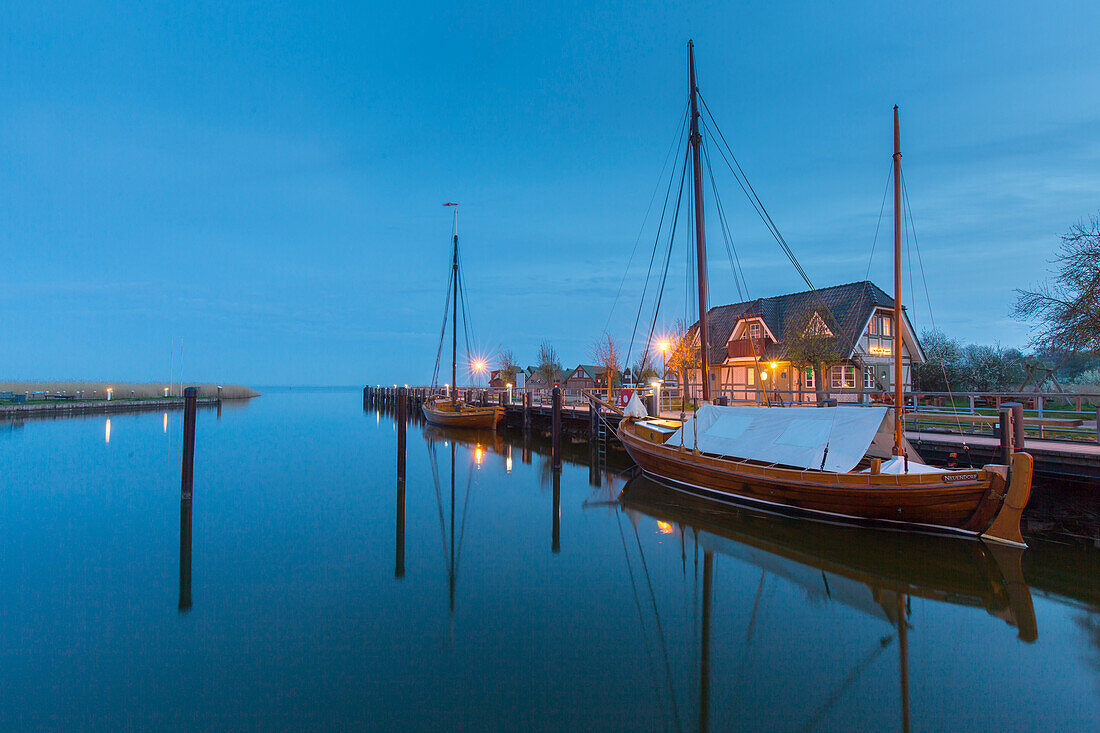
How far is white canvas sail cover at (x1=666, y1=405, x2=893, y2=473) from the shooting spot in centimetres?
1275

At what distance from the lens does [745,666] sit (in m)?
6.90

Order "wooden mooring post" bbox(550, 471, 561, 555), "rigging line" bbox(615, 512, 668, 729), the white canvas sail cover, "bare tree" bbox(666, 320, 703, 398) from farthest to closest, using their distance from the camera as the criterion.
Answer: "bare tree" bbox(666, 320, 703, 398) → the white canvas sail cover → "wooden mooring post" bbox(550, 471, 561, 555) → "rigging line" bbox(615, 512, 668, 729)

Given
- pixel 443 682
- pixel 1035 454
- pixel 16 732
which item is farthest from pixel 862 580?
pixel 16 732

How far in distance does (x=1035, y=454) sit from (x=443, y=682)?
14590mm

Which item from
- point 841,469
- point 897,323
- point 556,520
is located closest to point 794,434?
point 841,469

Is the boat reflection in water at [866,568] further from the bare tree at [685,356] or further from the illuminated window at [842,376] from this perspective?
the bare tree at [685,356]

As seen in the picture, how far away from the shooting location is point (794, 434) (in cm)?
1405

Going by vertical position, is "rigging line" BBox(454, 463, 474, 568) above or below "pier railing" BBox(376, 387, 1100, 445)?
below

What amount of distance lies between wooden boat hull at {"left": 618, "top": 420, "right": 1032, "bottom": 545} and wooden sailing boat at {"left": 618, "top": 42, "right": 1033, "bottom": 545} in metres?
0.02

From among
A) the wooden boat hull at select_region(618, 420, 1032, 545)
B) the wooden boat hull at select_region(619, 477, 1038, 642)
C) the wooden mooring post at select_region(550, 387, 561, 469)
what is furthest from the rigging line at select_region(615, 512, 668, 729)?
the wooden mooring post at select_region(550, 387, 561, 469)

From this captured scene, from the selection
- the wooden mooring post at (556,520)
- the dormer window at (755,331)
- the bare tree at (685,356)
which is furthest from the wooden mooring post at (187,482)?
the dormer window at (755,331)

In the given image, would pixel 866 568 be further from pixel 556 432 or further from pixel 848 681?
pixel 556 432

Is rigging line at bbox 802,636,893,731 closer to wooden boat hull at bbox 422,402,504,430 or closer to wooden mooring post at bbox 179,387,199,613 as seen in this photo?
wooden mooring post at bbox 179,387,199,613

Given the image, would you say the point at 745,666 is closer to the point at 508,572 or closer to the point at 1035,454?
the point at 508,572
